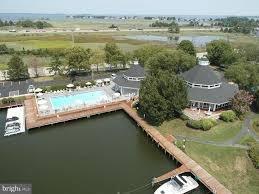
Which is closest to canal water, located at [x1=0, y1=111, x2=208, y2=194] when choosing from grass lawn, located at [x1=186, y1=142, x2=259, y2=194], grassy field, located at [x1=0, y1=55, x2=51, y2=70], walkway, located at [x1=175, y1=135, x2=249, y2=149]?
grass lawn, located at [x1=186, y1=142, x2=259, y2=194]

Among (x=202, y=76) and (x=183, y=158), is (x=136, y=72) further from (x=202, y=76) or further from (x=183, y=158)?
(x=183, y=158)

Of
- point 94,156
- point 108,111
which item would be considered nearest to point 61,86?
point 108,111

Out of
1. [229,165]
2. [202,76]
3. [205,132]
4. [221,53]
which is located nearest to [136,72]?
[202,76]

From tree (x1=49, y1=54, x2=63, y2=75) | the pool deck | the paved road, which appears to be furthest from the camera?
tree (x1=49, y1=54, x2=63, y2=75)

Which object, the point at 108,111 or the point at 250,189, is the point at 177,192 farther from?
the point at 108,111

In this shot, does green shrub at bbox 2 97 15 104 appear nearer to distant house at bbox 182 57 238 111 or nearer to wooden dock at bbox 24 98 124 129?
wooden dock at bbox 24 98 124 129

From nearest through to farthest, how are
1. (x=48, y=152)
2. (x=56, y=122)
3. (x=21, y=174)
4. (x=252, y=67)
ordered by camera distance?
(x=21, y=174) → (x=48, y=152) → (x=56, y=122) → (x=252, y=67)

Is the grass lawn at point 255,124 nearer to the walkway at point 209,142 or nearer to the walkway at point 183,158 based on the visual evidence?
the walkway at point 209,142
